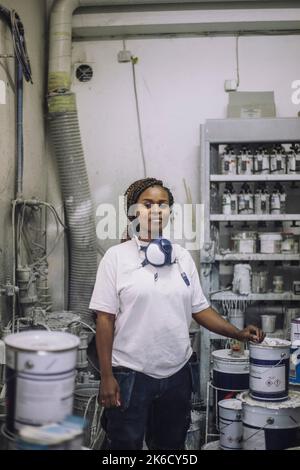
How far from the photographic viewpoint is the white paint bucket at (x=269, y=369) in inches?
95.0

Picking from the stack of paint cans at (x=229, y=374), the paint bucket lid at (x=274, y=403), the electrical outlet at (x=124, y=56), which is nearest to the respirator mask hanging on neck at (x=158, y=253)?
the paint bucket lid at (x=274, y=403)

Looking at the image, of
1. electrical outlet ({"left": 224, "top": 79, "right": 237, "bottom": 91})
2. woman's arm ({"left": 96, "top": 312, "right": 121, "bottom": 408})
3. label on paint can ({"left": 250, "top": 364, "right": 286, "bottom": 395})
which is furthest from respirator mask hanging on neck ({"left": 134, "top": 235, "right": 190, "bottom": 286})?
electrical outlet ({"left": 224, "top": 79, "right": 237, "bottom": 91})

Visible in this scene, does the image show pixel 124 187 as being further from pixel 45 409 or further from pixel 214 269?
pixel 45 409

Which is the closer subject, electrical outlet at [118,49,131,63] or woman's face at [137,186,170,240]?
woman's face at [137,186,170,240]

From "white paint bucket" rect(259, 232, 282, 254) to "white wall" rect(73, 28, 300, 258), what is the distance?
68cm

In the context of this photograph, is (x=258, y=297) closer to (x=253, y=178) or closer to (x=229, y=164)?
(x=253, y=178)

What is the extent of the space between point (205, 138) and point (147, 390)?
207 cm

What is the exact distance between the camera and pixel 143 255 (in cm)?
218

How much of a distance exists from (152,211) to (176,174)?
2050mm

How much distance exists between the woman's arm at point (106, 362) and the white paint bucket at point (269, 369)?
709mm

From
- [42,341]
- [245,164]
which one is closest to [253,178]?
[245,164]

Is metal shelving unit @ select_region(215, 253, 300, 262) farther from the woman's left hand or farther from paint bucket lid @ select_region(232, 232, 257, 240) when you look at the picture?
the woman's left hand

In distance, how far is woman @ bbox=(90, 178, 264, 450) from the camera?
207cm

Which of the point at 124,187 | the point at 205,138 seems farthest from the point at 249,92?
the point at 124,187
